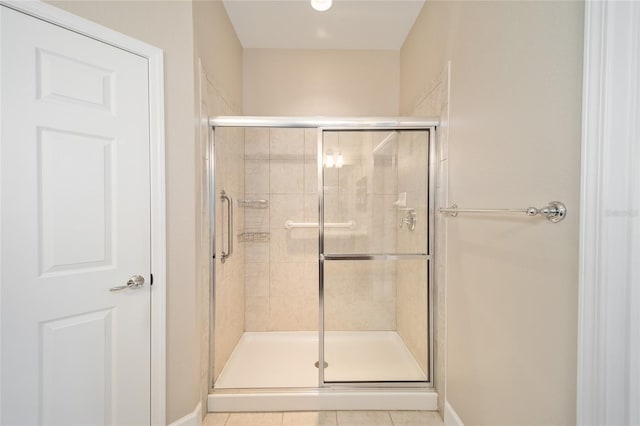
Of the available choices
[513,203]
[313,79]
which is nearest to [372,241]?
[513,203]

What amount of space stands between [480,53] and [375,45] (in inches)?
63.4

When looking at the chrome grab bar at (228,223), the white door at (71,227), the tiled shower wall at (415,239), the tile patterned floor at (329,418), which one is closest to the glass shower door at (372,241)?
the tiled shower wall at (415,239)

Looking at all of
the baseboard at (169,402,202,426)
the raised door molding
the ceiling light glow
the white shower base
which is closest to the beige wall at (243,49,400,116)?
the ceiling light glow

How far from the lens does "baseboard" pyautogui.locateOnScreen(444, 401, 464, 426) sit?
5.27ft

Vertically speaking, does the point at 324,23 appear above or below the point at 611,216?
above

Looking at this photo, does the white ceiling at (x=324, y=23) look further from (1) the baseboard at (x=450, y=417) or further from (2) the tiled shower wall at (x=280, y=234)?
(1) the baseboard at (x=450, y=417)

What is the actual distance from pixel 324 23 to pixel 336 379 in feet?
8.76

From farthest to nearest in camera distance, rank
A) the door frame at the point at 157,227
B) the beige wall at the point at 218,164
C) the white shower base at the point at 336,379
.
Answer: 1. the white shower base at the point at 336,379
2. the beige wall at the point at 218,164
3. the door frame at the point at 157,227

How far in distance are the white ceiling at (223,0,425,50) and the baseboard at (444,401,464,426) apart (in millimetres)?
2663

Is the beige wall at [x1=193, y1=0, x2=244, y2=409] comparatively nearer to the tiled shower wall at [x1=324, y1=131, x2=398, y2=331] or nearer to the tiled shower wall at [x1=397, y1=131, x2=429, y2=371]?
the tiled shower wall at [x1=324, y1=131, x2=398, y2=331]

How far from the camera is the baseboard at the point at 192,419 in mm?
1575

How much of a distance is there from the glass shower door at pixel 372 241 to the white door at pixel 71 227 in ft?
3.41

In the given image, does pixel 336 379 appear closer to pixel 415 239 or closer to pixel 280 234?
pixel 415 239

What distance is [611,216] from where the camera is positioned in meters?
0.78
